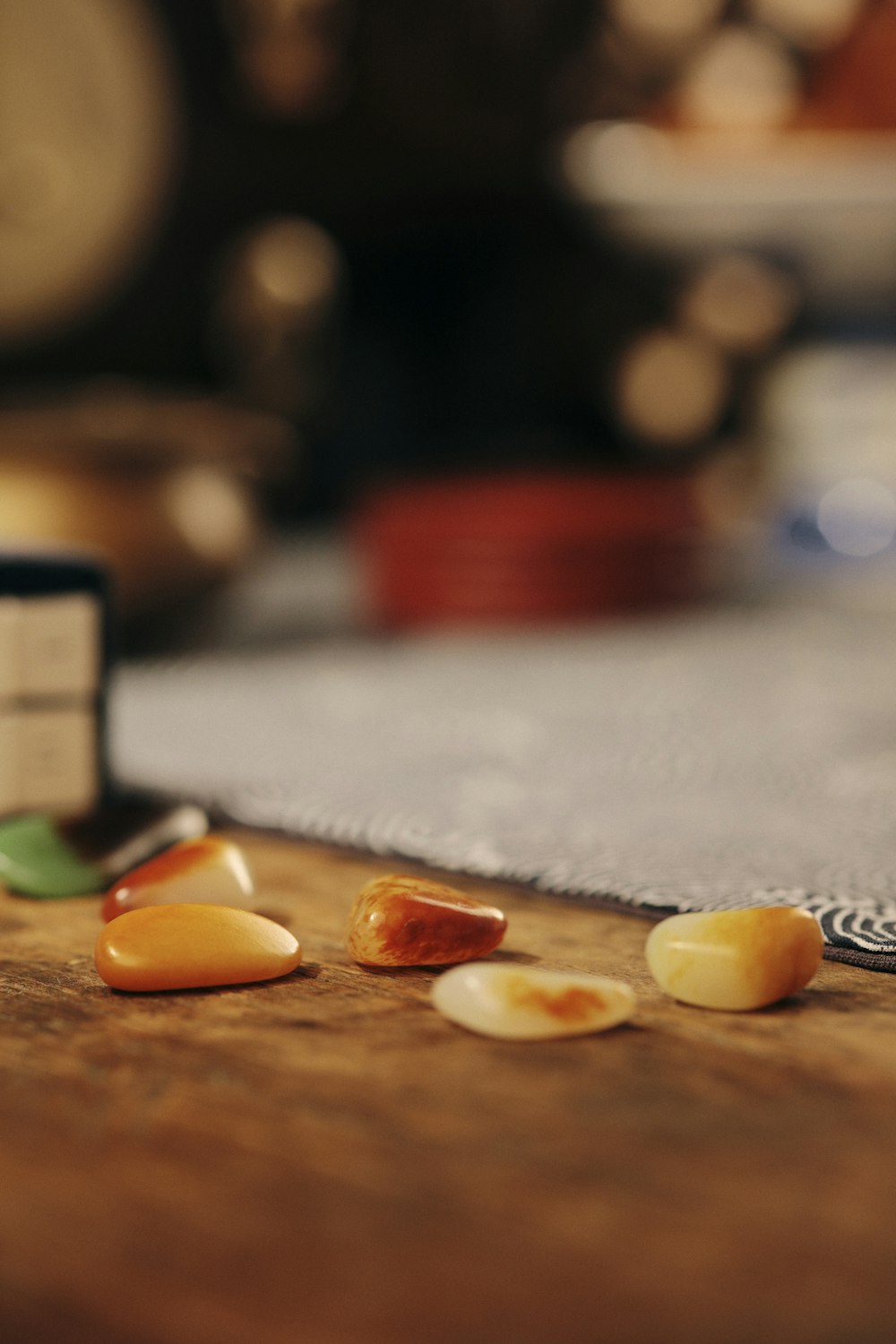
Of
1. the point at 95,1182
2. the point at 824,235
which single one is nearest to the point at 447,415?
the point at 824,235

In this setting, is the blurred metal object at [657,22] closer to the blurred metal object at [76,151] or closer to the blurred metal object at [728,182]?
the blurred metal object at [728,182]

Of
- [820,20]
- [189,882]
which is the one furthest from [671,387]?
[189,882]

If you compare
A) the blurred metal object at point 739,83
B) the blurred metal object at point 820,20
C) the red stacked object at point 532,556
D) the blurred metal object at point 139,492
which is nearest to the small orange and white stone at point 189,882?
the blurred metal object at point 139,492

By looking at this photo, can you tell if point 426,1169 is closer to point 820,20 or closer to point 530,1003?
point 530,1003

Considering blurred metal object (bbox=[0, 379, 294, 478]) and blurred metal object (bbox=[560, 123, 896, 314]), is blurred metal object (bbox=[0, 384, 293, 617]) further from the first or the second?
blurred metal object (bbox=[560, 123, 896, 314])

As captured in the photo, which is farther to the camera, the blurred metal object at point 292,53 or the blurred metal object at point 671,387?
the blurred metal object at point 671,387
